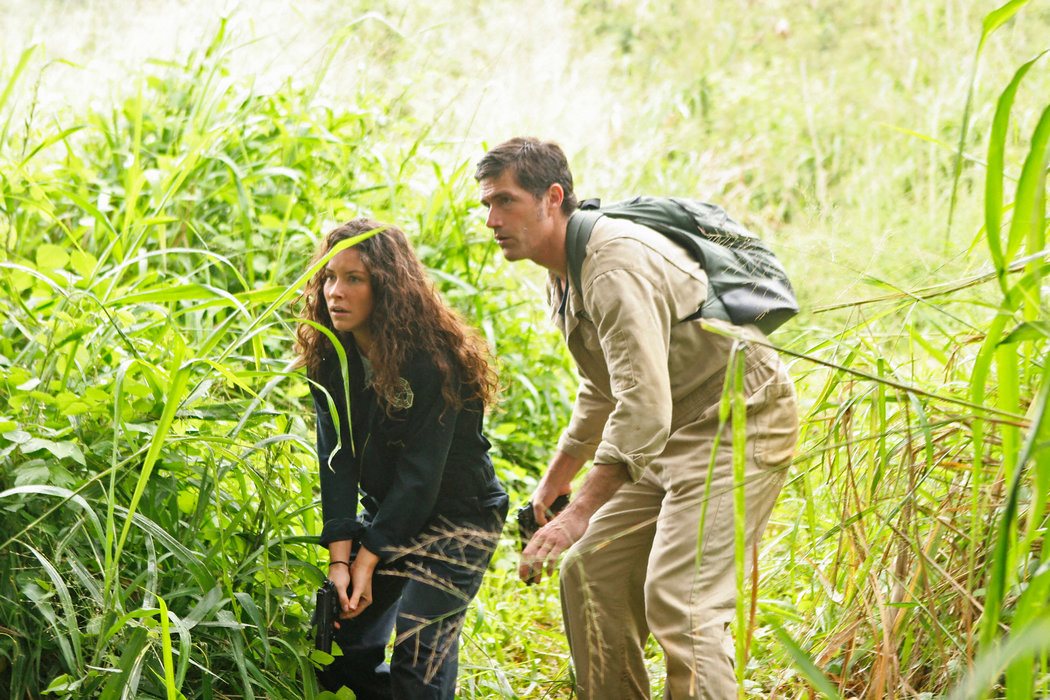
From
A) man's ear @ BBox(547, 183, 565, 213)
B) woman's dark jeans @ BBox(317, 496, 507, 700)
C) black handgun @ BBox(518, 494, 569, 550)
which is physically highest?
man's ear @ BBox(547, 183, 565, 213)

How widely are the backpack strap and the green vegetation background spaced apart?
49 cm

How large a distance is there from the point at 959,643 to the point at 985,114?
224 inches

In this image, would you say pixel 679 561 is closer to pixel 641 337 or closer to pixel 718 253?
pixel 641 337

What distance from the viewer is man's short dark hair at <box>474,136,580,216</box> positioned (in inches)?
111

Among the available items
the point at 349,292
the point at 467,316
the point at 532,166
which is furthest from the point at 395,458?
the point at 467,316

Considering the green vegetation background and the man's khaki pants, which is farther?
the man's khaki pants

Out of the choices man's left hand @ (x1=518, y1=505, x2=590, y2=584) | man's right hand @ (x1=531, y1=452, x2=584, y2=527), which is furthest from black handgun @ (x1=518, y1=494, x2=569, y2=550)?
man's left hand @ (x1=518, y1=505, x2=590, y2=584)

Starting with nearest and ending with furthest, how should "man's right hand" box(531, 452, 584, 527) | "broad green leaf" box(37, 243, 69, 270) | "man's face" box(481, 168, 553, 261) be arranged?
"man's face" box(481, 168, 553, 261) → "man's right hand" box(531, 452, 584, 527) → "broad green leaf" box(37, 243, 69, 270)

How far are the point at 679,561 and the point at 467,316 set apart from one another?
2.42 meters

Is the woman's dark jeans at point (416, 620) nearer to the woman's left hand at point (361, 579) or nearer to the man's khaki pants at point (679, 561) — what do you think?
the woman's left hand at point (361, 579)

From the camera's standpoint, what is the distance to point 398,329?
2846 millimetres

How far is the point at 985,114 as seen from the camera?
6988 mm

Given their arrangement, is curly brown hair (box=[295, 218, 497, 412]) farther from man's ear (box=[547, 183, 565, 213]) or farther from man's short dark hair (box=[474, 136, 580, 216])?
man's ear (box=[547, 183, 565, 213])

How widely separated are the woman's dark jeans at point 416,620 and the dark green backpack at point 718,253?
71cm
